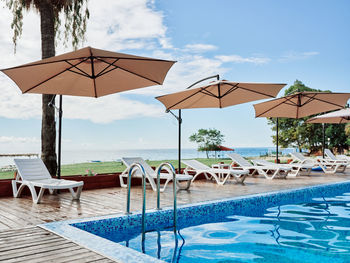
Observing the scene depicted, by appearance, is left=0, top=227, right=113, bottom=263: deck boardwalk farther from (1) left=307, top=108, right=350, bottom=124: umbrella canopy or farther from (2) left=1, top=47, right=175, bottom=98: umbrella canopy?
(1) left=307, top=108, right=350, bottom=124: umbrella canopy

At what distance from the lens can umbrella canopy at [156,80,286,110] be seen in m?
7.88

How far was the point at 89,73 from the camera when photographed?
6168 mm

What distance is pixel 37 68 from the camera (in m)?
5.49

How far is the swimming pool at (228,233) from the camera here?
4.10 metres

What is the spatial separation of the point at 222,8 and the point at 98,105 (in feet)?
138

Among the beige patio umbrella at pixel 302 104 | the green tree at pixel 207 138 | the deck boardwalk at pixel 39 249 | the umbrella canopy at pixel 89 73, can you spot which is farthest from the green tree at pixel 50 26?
the green tree at pixel 207 138

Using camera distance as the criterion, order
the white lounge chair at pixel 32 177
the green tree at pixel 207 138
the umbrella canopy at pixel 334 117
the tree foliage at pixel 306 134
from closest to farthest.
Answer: the white lounge chair at pixel 32 177 < the umbrella canopy at pixel 334 117 < the tree foliage at pixel 306 134 < the green tree at pixel 207 138

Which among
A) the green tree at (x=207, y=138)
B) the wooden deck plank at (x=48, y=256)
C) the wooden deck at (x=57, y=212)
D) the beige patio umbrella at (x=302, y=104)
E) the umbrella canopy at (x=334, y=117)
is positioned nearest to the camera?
the wooden deck plank at (x=48, y=256)

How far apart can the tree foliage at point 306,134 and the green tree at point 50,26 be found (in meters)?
30.4

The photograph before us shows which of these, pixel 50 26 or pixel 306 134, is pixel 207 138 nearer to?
pixel 306 134

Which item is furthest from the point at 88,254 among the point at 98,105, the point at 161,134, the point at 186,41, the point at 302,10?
the point at 161,134

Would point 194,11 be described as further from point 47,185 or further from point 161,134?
point 161,134

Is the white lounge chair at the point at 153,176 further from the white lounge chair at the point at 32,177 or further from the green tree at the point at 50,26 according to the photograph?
the green tree at the point at 50,26

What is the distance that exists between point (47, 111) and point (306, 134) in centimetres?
3284
